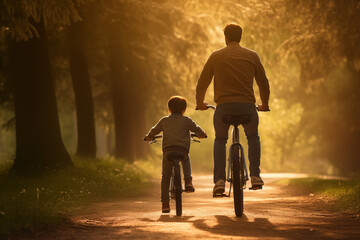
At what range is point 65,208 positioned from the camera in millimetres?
10711

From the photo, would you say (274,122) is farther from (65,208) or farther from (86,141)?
(65,208)

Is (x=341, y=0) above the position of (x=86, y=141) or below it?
above

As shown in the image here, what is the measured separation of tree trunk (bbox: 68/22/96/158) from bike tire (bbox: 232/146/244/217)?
12.1 meters

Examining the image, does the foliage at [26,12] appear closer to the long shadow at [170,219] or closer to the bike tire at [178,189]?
the bike tire at [178,189]

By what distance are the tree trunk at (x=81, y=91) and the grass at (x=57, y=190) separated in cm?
101

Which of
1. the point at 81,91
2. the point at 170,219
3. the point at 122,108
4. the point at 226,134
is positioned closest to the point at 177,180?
the point at 170,219

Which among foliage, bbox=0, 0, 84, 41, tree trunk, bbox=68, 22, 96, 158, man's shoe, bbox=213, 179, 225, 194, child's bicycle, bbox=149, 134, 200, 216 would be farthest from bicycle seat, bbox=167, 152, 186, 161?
tree trunk, bbox=68, 22, 96, 158

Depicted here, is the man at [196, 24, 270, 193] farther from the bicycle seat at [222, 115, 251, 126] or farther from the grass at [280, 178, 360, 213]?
the grass at [280, 178, 360, 213]

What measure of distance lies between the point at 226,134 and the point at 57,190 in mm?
5355

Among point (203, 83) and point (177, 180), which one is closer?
point (203, 83)

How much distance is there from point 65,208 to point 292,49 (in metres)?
9.54

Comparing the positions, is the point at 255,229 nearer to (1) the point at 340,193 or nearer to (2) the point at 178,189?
(2) the point at 178,189

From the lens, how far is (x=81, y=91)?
19922mm

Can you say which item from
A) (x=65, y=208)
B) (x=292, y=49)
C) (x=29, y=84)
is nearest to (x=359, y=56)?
(x=292, y=49)
